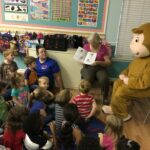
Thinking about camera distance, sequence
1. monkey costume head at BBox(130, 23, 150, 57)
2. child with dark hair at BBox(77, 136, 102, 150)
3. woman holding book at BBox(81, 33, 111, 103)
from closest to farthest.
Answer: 1. child with dark hair at BBox(77, 136, 102, 150)
2. monkey costume head at BBox(130, 23, 150, 57)
3. woman holding book at BBox(81, 33, 111, 103)

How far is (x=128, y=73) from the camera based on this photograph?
9.62 feet

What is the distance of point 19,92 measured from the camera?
2.57m

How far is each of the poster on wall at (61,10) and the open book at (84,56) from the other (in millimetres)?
537

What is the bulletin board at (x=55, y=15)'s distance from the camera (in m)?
3.44

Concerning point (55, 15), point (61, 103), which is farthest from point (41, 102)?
point (55, 15)

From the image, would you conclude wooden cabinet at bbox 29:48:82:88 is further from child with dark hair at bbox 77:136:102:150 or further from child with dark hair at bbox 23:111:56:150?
child with dark hair at bbox 77:136:102:150

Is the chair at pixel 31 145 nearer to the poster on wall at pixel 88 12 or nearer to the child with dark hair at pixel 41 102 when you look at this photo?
the child with dark hair at pixel 41 102

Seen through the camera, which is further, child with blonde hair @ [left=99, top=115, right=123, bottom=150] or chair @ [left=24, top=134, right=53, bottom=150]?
child with blonde hair @ [left=99, top=115, right=123, bottom=150]

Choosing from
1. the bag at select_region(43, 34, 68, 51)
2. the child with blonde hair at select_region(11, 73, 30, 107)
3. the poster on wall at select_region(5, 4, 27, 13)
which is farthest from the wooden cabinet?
the child with blonde hair at select_region(11, 73, 30, 107)

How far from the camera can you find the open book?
10.6 feet

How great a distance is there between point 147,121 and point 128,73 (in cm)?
60

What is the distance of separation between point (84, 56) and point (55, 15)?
75 centimetres

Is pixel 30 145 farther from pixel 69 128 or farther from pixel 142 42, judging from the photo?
pixel 142 42

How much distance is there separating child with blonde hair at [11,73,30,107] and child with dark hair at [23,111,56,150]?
2.83ft
